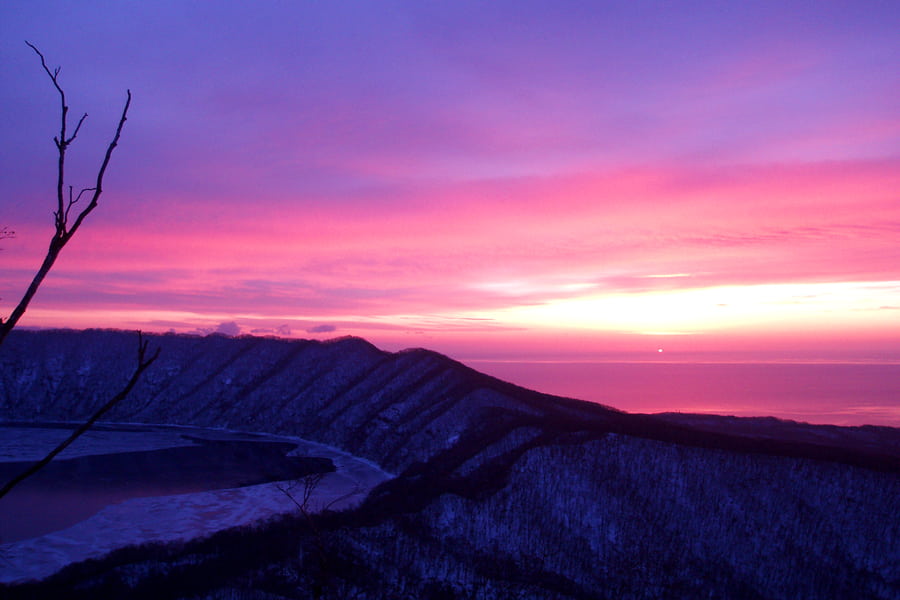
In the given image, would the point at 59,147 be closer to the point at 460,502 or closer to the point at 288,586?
the point at 288,586

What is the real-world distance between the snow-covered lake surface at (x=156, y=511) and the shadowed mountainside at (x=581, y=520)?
2434 mm

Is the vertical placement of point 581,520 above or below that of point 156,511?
above

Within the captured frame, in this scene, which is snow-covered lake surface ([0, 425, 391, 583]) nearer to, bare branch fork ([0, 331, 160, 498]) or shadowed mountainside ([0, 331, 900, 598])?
shadowed mountainside ([0, 331, 900, 598])

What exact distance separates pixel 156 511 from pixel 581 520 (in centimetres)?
2567

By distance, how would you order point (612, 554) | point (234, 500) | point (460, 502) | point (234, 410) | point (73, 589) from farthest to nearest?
1. point (234, 410)
2. point (234, 500)
3. point (460, 502)
4. point (612, 554)
5. point (73, 589)

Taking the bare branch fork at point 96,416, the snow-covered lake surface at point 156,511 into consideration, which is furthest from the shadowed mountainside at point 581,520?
the bare branch fork at point 96,416

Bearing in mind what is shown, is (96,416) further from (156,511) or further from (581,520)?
(156,511)

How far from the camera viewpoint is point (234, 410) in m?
79.2

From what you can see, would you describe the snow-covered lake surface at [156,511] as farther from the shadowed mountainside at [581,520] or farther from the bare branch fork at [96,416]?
the bare branch fork at [96,416]

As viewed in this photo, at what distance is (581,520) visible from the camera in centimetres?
3806

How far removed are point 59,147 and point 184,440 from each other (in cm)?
7032

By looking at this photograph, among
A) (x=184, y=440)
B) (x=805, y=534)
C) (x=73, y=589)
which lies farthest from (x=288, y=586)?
(x=184, y=440)

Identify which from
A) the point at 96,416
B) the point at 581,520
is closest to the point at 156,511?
the point at 581,520

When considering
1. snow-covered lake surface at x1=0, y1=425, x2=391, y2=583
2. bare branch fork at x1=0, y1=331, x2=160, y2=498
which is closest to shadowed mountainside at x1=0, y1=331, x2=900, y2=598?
snow-covered lake surface at x1=0, y1=425, x2=391, y2=583
